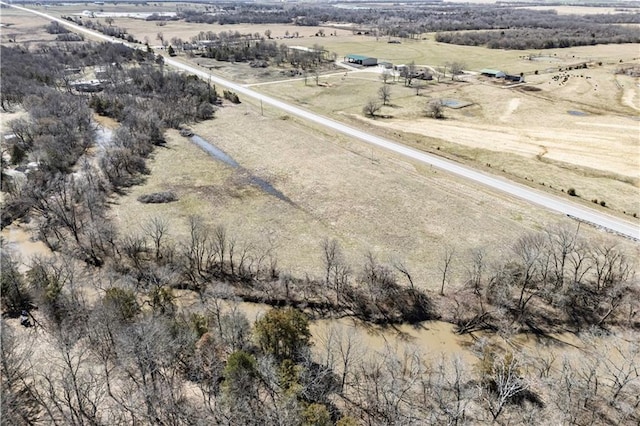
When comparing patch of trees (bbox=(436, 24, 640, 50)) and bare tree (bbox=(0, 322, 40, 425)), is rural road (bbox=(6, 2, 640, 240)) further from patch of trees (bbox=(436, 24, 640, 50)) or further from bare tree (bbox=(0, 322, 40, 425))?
patch of trees (bbox=(436, 24, 640, 50))

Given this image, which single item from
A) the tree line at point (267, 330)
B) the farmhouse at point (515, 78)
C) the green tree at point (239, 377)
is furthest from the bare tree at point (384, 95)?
the green tree at point (239, 377)

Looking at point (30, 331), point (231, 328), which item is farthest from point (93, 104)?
point (231, 328)

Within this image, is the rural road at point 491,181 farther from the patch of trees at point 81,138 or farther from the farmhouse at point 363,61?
the farmhouse at point 363,61

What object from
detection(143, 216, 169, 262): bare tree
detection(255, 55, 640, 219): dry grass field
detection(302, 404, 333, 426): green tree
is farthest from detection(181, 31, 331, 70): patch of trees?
detection(302, 404, 333, 426): green tree

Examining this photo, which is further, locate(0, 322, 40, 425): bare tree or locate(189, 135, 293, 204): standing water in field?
locate(189, 135, 293, 204): standing water in field

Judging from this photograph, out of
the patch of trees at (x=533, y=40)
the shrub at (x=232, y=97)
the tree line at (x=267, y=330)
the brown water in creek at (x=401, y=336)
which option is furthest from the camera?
the patch of trees at (x=533, y=40)
